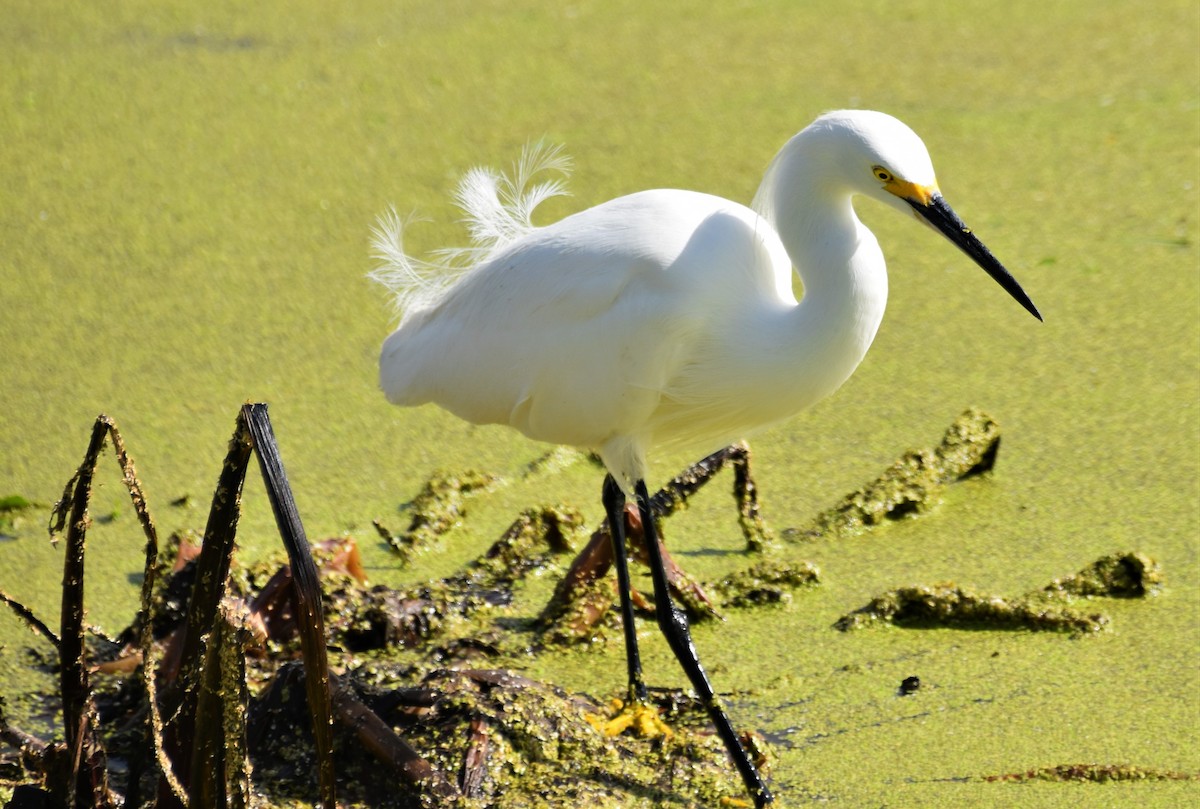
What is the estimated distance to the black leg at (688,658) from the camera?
177 centimetres

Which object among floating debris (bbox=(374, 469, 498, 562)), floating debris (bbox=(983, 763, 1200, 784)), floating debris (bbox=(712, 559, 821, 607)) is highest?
floating debris (bbox=(374, 469, 498, 562))

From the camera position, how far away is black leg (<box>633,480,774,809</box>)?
1774 mm

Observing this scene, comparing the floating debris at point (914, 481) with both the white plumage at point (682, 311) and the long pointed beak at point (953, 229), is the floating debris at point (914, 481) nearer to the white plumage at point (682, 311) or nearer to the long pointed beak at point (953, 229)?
the white plumage at point (682, 311)

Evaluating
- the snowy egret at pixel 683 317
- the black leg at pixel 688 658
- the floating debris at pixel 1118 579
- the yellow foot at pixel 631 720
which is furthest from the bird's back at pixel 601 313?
the floating debris at pixel 1118 579

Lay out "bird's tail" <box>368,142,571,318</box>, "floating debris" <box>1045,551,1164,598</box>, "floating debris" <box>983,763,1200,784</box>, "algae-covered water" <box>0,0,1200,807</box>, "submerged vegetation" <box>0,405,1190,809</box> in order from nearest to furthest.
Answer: "submerged vegetation" <box>0,405,1190,809</box>
"floating debris" <box>983,763,1200,784</box>
"algae-covered water" <box>0,0,1200,807</box>
"floating debris" <box>1045,551,1164,598</box>
"bird's tail" <box>368,142,571,318</box>

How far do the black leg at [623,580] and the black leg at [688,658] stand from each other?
0.02 m

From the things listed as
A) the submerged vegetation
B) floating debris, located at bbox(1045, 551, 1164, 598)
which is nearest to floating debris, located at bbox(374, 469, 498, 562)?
the submerged vegetation

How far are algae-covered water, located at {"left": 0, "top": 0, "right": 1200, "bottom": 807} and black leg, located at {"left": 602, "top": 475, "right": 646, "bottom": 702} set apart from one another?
3.6 inches

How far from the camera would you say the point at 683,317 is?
6.10 ft

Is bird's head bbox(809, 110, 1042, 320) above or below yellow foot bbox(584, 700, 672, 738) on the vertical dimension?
above

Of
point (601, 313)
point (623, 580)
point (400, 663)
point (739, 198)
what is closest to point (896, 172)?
point (601, 313)

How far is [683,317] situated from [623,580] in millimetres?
400

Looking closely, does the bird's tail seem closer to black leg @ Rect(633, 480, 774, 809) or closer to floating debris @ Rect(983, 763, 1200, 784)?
black leg @ Rect(633, 480, 774, 809)

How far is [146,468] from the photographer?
2.62 metres
